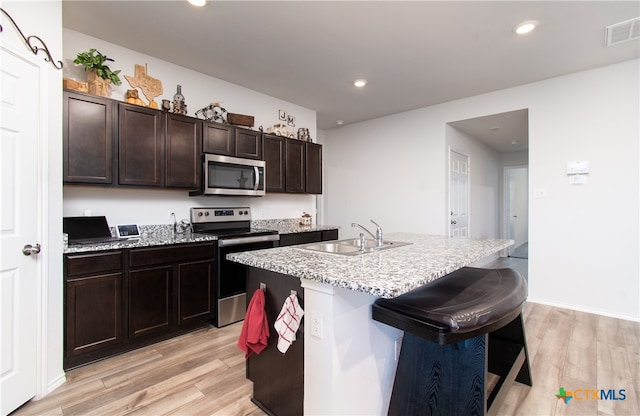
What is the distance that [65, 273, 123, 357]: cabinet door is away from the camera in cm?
210

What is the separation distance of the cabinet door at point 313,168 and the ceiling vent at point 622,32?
3.20 metres

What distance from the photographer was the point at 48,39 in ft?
6.31

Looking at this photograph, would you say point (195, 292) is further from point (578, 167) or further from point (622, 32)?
point (622, 32)

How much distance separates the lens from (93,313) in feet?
7.19

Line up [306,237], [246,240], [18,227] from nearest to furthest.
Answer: [18,227] < [246,240] < [306,237]

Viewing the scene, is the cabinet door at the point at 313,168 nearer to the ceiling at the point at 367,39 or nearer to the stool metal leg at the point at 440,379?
the ceiling at the point at 367,39

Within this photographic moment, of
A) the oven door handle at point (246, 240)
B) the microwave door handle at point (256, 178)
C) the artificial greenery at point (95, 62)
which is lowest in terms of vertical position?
the oven door handle at point (246, 240)

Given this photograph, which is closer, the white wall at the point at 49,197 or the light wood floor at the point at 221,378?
the light wood floor at the point at 221,378

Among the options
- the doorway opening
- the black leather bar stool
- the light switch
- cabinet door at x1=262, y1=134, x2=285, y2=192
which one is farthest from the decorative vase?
the doorway opening

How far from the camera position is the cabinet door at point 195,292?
8.73 feet

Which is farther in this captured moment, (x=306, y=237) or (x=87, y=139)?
(x=306, y=237)

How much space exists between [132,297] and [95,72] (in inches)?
72.6

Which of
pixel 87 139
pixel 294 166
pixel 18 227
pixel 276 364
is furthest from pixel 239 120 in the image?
pixel 276 364

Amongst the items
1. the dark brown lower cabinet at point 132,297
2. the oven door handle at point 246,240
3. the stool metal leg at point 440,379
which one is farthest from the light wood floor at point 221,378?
the oven door handle at point 246,240
